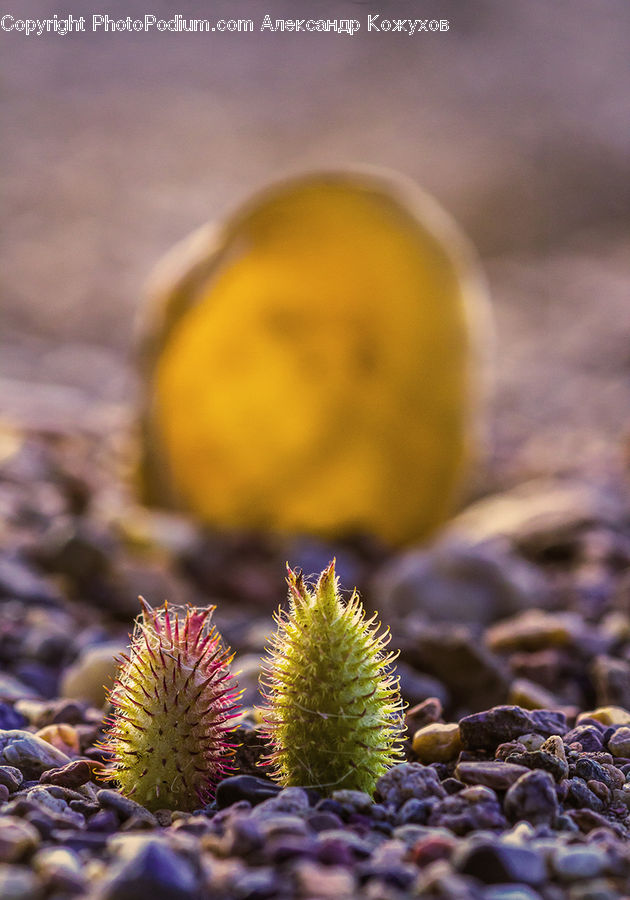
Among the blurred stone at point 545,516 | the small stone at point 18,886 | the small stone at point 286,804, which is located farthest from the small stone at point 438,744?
the blurred stone at point 545,516

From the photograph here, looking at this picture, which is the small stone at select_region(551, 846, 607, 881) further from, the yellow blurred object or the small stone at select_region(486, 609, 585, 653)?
the yellow blurred object

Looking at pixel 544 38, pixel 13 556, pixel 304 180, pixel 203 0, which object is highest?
pixel 544 38

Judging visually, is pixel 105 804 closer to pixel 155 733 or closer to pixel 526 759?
pixel 155 733

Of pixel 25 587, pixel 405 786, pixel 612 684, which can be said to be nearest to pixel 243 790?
pixel 405 786

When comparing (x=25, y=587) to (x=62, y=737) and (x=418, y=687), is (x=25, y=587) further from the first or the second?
(x=418, y=687)

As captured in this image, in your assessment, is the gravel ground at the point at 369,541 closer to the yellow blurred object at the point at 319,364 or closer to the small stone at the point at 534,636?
the small stone at the point at 534,636

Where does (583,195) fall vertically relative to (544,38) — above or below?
Result: below

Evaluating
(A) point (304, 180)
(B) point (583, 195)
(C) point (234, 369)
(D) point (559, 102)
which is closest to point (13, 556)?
(C) point (234, 369)
